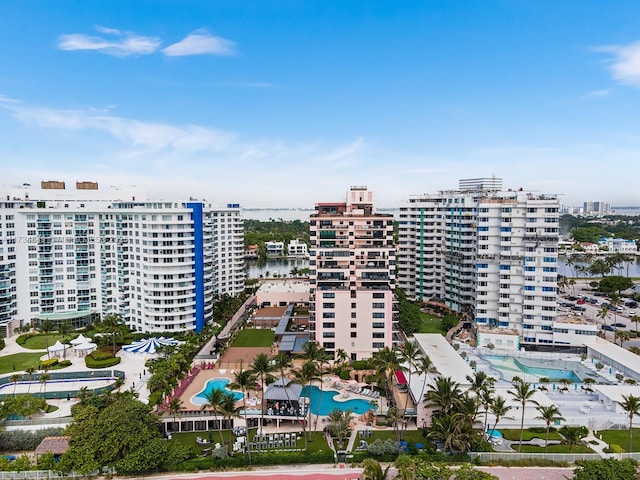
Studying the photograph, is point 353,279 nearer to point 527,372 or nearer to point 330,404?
point 330,404

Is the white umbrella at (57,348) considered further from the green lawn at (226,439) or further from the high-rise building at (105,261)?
the green lawn at (226,439)

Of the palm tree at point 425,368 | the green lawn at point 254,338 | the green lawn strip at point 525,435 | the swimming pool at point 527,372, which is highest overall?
the palm tree at point 425,368

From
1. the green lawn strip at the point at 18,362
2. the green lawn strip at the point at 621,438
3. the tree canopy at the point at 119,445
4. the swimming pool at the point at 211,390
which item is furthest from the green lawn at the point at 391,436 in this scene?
the green lawn strip at the point at 18,362

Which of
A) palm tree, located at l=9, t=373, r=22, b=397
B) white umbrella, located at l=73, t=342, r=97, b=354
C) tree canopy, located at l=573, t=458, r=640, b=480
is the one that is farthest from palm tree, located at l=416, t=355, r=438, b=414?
palm tree, located at l=9, t=373, r=22, b=397

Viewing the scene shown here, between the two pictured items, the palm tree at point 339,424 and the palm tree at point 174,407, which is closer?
the palm tree at point 339,424

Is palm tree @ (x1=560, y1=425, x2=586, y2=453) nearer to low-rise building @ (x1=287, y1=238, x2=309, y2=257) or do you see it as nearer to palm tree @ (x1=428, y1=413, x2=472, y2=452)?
palm tree @ (x1=428, y1=413, x2=472, y2=452)

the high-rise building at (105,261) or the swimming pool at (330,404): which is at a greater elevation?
the high-rise building at (105,261)

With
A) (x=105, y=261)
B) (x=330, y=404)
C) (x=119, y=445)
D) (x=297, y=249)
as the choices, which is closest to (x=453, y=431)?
Answer: (x=330, y=404)
